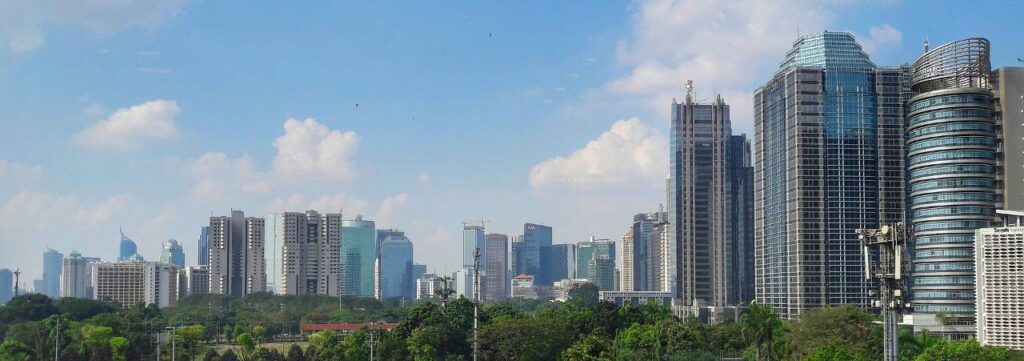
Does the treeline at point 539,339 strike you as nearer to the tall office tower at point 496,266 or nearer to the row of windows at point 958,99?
the row of windows at point 958,99

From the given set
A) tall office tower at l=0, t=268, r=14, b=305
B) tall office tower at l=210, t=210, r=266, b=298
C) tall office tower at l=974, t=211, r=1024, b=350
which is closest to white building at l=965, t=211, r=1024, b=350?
tall office tower at l=974, t=211, r=1024, b=350

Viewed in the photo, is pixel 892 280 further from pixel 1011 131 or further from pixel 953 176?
pixel 1011 131

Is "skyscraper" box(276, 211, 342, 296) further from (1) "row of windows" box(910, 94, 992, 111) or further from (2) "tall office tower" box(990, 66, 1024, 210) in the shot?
(2) "tall office tower" box(990, 66, 1024, 210)

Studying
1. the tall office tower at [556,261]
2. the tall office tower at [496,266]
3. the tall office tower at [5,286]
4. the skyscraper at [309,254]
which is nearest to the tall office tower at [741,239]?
the skyscraper at [309,254]

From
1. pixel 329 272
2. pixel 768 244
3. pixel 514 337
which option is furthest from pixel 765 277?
pixel 329 272

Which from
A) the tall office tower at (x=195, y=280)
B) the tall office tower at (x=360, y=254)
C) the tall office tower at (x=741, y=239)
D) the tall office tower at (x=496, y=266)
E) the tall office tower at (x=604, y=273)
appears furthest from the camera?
the tall office tower at (x=496, y=266)

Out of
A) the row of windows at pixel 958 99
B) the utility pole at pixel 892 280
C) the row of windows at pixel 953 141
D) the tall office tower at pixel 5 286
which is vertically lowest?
the tall office tower at pixel 5 286

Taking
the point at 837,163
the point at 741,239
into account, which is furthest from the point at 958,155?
the point at 741,239
